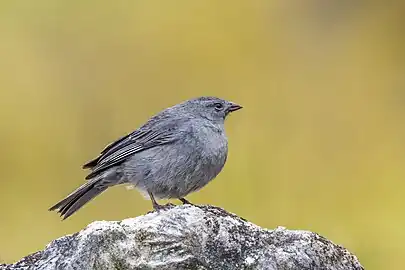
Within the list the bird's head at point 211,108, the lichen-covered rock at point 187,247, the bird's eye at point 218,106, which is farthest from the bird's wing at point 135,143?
the lichen-covered rock at point 187,247

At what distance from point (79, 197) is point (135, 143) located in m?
0.58

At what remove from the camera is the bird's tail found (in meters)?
6.81

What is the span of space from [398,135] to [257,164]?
2.04 metres

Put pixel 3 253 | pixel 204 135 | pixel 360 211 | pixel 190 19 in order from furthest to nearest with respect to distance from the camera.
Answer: pixel 190 19
pixel 360 211
pixel 3 253
pixel 204 135

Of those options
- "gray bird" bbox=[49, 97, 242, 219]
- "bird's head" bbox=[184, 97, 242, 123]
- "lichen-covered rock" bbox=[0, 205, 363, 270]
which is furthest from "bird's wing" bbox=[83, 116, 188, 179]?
"lichen-covered rock" bbox=[0, 205, 363, 270]

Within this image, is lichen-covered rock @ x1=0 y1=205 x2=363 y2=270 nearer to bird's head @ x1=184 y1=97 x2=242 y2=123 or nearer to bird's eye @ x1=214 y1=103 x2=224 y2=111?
bird's head @ x1=184 y1=97 x2=242 y2=123

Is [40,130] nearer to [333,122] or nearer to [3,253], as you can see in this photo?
[3,253]

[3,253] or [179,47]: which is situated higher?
[179,47]

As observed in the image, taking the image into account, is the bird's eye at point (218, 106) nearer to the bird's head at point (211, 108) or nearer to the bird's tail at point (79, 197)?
the bird's head at point (211, 108)

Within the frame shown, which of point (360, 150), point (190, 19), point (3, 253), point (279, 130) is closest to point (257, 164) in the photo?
point (279, 130)

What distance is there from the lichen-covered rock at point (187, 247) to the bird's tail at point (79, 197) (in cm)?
184

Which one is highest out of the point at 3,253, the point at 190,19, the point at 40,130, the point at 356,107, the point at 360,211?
the point at 190,19

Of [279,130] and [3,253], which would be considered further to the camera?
[279,130]

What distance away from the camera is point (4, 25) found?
37.6 ft
